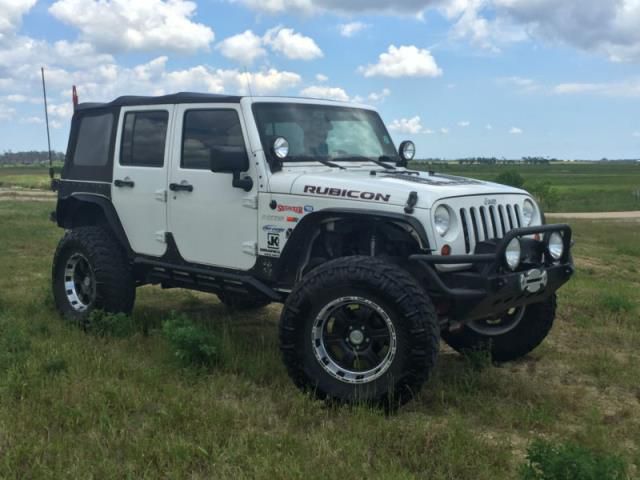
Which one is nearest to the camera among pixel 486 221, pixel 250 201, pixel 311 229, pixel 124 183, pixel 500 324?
pixel 486 221

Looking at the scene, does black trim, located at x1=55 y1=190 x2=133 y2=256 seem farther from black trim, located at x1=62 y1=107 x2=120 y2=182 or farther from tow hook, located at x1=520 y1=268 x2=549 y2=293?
tow hook, located at x1=520 y1=268 x2=549 y2=293

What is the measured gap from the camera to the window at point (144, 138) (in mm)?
5742

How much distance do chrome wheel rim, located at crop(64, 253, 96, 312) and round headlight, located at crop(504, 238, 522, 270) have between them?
4.03 metres

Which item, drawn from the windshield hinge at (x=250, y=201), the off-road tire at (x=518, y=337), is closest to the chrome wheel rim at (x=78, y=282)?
the windshield hinge at (x=250, y=201)

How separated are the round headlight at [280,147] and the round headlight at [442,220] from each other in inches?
50.2

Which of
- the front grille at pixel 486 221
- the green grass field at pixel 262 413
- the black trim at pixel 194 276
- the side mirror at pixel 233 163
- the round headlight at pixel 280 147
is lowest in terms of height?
the green grass field at pixel 262 413

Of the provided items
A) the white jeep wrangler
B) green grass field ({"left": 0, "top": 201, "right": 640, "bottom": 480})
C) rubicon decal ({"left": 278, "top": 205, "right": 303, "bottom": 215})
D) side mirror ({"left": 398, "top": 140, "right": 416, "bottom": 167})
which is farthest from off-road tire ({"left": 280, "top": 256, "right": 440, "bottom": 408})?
side mirror ({"left": 398, "top": 140, "right": 416, "bottom": 167})

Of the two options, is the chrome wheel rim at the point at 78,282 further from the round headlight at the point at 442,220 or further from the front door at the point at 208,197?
the round headlight at the point at 442,220

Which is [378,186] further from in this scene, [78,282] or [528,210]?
[78,282]

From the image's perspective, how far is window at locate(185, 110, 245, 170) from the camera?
5.21 m

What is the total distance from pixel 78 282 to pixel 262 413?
3.22 m

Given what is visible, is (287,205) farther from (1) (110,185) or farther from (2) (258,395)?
(1) (110,185)

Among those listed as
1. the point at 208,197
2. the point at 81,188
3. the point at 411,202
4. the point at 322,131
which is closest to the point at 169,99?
the point at 208,197

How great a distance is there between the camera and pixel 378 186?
4395 mm
